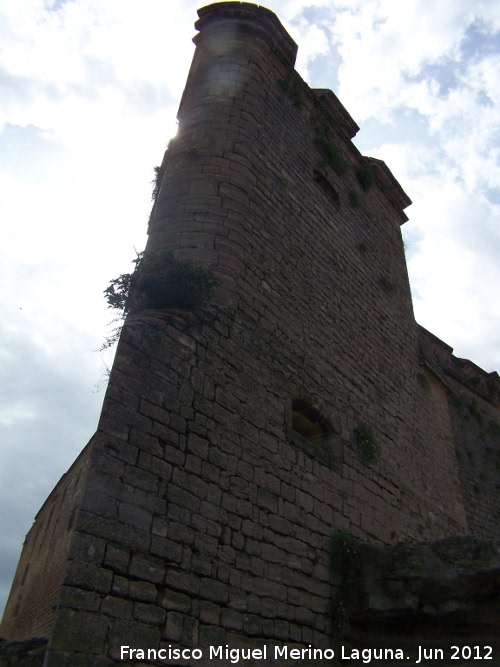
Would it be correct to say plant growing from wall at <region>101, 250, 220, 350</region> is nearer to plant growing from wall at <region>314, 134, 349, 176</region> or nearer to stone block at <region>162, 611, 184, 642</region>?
stone block at <region>162, 611, 184, 642</region>

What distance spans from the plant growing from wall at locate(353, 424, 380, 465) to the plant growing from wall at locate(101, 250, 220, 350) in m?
2.50

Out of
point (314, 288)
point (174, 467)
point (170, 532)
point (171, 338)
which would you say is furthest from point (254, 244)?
point (170, 532)

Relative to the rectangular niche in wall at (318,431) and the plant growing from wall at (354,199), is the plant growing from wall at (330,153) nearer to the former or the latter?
the plant growing from wall at (354,199)

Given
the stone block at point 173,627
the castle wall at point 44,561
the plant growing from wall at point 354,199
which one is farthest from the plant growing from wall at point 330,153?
the stone block at point 173,627

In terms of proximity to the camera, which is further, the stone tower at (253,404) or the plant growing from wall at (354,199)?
the plant growing from wall at (354,199)

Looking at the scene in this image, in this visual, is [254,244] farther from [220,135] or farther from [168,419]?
[168,419]

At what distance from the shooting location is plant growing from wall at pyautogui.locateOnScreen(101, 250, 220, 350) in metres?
4.89

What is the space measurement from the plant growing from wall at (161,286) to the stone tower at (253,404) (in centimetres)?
19

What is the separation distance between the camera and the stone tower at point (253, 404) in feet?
12.0

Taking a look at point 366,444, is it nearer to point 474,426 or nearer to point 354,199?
point 354,199

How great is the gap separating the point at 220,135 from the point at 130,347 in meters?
3.16

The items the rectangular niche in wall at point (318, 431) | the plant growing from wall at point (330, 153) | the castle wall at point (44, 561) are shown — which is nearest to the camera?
the rectangular niche in wall at point (318, 431)

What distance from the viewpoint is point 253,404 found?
16.5 ft

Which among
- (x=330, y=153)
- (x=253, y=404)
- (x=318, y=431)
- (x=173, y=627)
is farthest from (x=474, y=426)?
(x=173, y=627)
